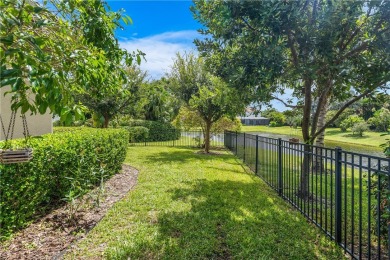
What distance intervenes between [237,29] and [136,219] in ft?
14.0

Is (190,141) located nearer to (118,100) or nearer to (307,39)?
(118,100)

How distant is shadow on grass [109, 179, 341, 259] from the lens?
322 centimetres

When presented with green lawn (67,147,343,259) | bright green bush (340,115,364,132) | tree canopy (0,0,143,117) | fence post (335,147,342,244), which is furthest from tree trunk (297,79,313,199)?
bright green bush (340,115,364,132)

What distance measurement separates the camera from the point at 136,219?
14.0 feet

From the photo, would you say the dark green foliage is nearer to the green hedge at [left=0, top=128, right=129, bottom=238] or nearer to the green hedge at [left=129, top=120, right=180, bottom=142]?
the green hedge at [left=129, top=120, right=180, bottom=142]

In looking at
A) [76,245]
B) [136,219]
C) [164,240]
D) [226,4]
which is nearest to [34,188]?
[76,245]

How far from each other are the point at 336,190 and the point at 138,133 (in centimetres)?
1613

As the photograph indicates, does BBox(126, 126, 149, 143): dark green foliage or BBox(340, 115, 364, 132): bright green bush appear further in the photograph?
BBox(340, 115, 364, 132): bright green bush

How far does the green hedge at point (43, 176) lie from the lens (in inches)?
128

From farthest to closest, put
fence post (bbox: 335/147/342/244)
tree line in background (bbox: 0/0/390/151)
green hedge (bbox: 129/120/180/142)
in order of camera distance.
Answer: green hedge (bbox: 129/120/180/142) < fence post (bbox: 335/147/342/244) < tree line in background (bbox: 0/0/390/151)

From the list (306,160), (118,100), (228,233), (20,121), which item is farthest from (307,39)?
(118,100)

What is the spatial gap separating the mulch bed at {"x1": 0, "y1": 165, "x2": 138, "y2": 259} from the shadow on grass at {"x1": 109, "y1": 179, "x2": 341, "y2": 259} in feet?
2.74

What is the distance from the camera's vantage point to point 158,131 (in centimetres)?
2080

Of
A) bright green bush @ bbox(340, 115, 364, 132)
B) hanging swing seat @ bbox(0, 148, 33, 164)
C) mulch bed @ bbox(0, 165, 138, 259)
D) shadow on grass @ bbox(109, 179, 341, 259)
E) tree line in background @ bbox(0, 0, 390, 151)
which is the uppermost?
tree line in background @ bbox(0, 0, 390, 151)
